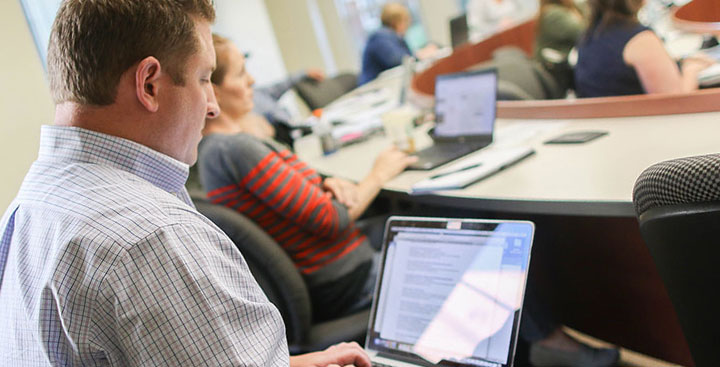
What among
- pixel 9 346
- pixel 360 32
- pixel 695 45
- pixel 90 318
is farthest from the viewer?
pixel 360 32

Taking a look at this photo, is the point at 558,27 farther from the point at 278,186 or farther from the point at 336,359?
the point at 336,359

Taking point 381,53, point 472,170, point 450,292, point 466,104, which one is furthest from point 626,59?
point 381,53

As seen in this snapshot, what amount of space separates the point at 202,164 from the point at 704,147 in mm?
1358

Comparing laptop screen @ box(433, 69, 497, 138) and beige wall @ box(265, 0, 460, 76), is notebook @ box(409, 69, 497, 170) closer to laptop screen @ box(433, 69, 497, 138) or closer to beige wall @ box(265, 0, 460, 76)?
laptop screen @ box(433, 69, 497, 138)

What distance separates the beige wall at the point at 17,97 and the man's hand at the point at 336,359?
1006 mm

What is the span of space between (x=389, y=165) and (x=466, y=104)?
386 mm

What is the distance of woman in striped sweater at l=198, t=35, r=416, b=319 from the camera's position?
179 cm

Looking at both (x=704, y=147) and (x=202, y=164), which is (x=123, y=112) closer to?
(x=202, y=164)

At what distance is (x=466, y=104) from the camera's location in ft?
7.12

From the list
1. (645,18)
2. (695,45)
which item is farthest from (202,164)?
(645,18)

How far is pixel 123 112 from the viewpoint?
3.15 feet

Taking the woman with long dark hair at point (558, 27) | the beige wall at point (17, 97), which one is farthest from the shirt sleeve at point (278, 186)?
the woman with long dark hair at point (558, 27)

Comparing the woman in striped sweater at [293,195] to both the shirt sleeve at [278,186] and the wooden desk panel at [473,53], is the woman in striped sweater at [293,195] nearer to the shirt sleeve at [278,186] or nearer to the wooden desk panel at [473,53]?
the shirt sleeve at [278,186]

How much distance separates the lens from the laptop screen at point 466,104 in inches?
82.0
